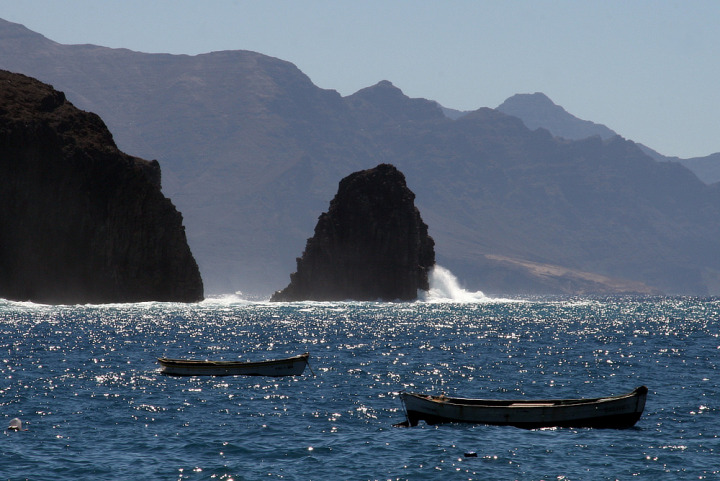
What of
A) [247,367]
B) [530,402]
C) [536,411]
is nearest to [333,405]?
[530,402]

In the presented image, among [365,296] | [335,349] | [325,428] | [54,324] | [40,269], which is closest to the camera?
[325,428]

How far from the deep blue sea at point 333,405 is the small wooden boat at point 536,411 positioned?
1.89ft

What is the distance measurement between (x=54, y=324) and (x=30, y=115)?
5449 cm

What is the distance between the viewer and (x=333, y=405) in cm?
4884

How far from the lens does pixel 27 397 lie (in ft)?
161

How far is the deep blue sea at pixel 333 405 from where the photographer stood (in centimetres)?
3541

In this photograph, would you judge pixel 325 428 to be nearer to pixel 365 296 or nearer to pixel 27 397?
pixel 27 397

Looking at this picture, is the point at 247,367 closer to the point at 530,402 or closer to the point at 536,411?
the point at 530,402

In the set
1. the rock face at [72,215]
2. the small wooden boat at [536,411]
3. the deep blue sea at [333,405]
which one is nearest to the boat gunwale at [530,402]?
the small wooden boat at [536,411]

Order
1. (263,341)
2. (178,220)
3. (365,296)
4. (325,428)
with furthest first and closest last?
1. (365,296)
2. (178,220)
3. (263,341)
4. (325,428)

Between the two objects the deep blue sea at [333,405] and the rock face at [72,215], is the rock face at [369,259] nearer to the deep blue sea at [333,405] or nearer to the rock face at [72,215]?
the rock face at [72,215]

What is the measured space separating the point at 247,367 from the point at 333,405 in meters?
14.3

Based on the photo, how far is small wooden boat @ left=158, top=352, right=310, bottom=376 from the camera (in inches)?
2414

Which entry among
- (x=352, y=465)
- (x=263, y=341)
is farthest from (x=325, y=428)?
→ (x=263, y=341)
